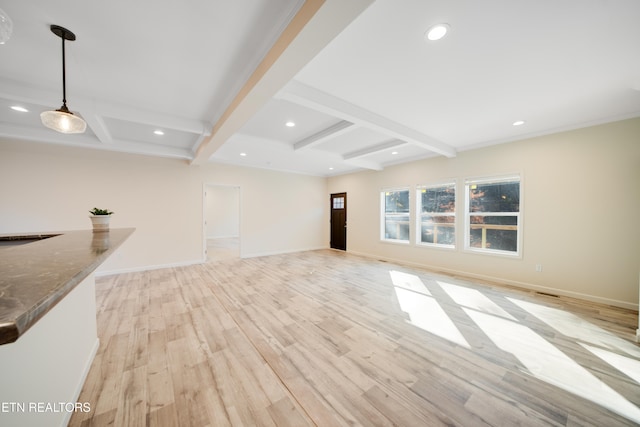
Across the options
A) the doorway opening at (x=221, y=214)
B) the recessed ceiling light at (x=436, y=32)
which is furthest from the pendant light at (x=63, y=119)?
the doorway opening at (x=221, y=214)

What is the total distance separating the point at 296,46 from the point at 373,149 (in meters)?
3.40

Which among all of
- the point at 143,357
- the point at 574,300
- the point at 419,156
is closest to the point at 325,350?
the point at 143,357

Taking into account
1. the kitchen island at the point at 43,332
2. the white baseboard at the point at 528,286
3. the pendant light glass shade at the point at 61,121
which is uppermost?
the pendant light glass shade at the point at 61,121

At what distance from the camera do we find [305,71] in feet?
6.87

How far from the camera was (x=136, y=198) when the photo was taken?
4.61 m

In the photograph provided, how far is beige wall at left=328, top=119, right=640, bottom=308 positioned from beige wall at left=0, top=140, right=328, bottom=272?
16.5ft

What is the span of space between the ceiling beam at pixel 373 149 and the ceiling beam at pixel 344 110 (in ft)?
1.73

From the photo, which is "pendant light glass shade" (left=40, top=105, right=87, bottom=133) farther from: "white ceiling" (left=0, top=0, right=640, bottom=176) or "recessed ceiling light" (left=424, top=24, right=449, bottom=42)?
"recessed ceiling light" (left=424, top=24, right=449, bottom=42)

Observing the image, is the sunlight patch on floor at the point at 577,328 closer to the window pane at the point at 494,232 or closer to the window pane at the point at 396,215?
the window pane at the point at 494,232

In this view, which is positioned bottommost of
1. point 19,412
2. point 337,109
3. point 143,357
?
point 143,357

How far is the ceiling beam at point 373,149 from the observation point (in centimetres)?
418

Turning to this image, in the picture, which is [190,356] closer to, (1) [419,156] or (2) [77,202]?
(2) [77,202]

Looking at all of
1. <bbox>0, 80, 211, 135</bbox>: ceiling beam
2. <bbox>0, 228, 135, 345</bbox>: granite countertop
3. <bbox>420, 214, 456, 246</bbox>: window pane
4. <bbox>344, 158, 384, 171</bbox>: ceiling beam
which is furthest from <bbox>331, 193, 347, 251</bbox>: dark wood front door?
<bbox>0, 228, 135, 345</bbox>: granite countertop

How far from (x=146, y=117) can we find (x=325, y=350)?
3.63 meters
